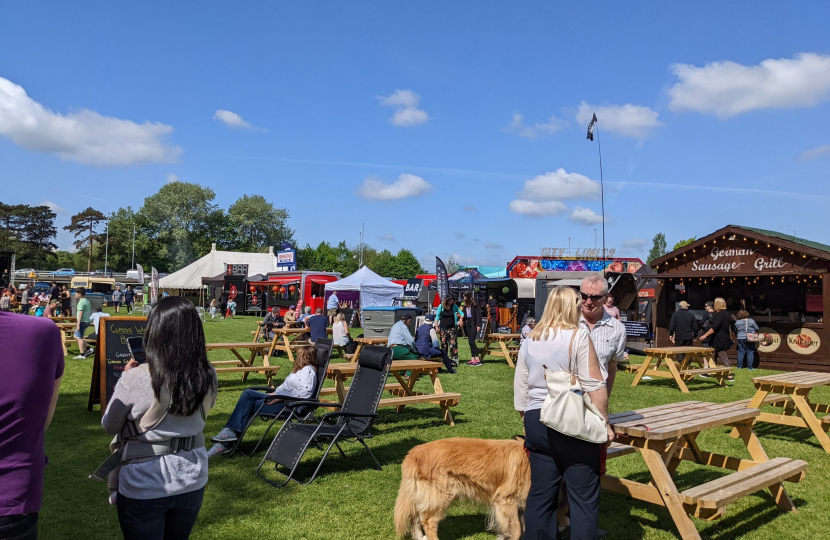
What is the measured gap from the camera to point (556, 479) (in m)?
3.15

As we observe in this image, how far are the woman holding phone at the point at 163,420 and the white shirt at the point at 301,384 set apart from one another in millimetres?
3794

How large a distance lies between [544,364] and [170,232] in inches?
3399

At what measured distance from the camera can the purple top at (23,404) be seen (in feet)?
5.90

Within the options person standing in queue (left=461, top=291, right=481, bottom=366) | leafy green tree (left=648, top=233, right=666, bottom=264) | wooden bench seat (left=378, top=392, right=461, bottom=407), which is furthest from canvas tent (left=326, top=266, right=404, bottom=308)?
leafy green tree (left=648, top=233, right=666, bottom=264)

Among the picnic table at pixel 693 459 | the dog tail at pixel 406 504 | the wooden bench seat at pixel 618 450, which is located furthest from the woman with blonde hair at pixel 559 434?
the wooden bench seat at pixel 618 450

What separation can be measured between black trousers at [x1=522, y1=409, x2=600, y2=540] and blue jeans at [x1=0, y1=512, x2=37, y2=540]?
7.55 ft

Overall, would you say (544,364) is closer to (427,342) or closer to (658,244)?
(427,342)

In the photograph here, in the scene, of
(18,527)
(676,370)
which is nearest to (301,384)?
(18,527)

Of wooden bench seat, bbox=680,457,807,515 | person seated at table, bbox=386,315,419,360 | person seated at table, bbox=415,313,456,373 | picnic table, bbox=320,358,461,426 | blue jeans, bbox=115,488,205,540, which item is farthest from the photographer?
person seated at table, bbox=415,313,456,373

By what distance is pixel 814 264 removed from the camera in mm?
13648

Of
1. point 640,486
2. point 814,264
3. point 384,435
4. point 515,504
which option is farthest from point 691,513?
point 814,264

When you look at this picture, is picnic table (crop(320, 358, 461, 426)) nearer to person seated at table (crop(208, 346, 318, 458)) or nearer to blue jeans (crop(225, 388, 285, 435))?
person seated at table (crop(208, 346, 318, 458))

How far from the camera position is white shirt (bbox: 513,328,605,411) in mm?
3041

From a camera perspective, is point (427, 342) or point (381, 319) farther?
point (381, 319)
